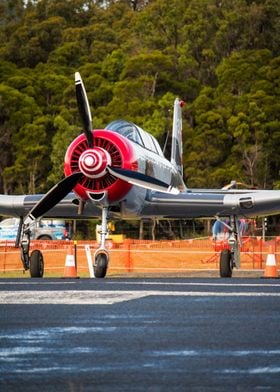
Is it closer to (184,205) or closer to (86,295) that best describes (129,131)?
(184,205)

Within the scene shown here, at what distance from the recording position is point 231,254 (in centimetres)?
2555

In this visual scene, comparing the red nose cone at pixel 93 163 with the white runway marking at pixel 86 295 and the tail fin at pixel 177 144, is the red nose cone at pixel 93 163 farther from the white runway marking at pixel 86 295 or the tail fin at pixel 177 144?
the tail fin at pixel 177 144

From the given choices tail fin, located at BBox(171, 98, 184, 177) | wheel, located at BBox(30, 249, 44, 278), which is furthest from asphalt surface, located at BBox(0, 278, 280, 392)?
tail fin, located at BBox(171, 98, 184, 177)

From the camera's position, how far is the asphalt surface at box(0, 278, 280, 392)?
279 inches

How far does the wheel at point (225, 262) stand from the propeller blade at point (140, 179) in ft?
5.24

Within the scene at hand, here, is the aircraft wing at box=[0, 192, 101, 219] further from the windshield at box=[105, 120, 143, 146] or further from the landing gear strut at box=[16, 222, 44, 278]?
the windshield at box=[105, 120, 143, 146]

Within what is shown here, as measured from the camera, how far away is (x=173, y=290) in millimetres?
16375

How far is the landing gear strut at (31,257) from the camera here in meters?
25.0

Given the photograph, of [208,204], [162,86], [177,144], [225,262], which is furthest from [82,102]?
[162,86]

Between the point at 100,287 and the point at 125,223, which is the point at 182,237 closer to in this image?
the point at 125,223

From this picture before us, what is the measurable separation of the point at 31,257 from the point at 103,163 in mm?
2783

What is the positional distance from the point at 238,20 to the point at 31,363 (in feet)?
283

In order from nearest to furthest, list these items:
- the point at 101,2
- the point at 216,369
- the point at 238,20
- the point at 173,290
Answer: the point at 216,369 → the point at 173,290 → the point at 238,20 → the point at 101,2

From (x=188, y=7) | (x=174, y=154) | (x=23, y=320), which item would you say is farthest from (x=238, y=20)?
(x=23, y=320)
